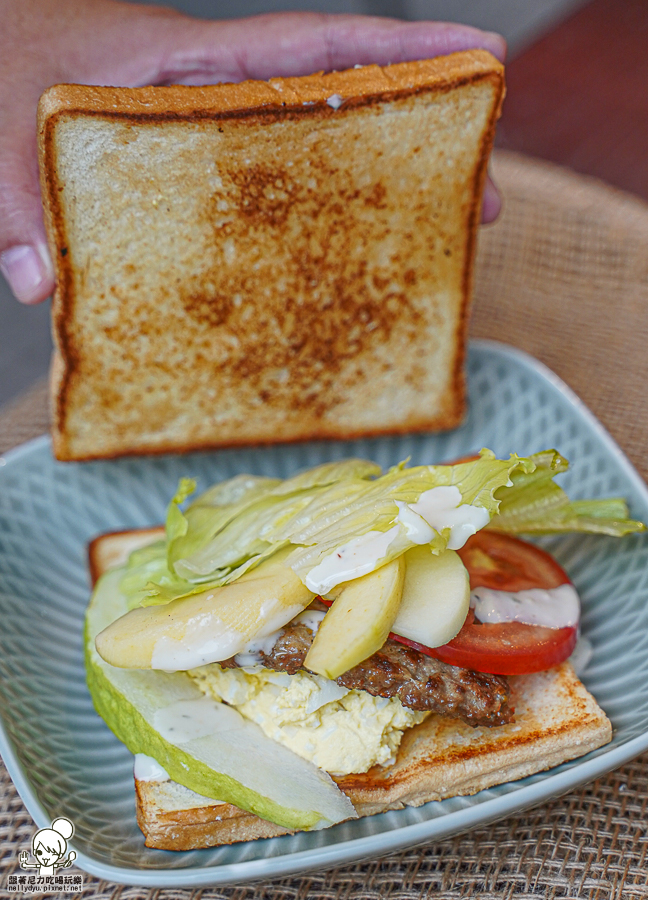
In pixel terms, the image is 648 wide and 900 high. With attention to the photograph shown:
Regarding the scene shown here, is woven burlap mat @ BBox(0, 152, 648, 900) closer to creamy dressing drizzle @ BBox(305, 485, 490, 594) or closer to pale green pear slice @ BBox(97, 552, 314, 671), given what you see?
pale green pear slice @ BBox(97, 552, 314, 671)

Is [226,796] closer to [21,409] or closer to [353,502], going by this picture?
[353,502]

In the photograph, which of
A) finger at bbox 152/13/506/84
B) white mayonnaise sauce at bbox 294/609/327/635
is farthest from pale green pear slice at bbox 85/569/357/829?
finger at bbox 152/13/506/84

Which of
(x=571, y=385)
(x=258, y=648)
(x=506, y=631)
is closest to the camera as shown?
(x=258, y=648)

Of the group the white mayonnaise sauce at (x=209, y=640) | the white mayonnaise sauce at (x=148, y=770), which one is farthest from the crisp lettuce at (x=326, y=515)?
the white mayonnaise sauce at (x=148, y=770)

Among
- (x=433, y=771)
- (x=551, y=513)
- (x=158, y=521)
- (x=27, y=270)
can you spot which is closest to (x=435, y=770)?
(x=433, y=771)

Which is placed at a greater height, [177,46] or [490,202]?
[177,46]

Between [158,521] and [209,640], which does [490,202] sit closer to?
[158,521]

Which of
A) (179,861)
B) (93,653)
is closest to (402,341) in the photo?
(93,653)
